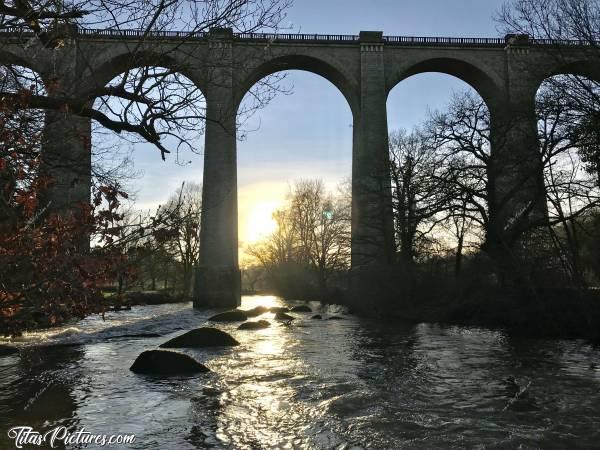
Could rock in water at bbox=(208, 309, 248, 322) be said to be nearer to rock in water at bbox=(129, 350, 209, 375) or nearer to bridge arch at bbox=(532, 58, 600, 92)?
rock in water at bbox=(129, 350, 209, 375)

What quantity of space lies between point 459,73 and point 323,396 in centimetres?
3041

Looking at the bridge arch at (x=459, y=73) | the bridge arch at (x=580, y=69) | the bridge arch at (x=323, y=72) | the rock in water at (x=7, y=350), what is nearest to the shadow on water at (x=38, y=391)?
the rock in water at (x=7, y=350)

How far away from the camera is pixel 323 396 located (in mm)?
7766

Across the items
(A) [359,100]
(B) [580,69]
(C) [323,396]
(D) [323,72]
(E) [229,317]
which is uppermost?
(D) [323,72]

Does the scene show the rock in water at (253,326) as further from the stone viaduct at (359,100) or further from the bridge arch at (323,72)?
the bridge arch at (323,72)

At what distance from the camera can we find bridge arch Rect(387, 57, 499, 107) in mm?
31750

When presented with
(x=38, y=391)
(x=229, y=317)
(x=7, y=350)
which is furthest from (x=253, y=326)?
(x=38, y=391)

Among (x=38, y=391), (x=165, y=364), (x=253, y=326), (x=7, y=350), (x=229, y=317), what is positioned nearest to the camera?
(x=38, y=391)

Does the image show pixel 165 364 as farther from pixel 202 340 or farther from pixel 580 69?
pixel 580 69

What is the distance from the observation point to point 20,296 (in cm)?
358

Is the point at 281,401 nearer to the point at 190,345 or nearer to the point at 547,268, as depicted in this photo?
the point at 190,345

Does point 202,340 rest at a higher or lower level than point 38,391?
higher

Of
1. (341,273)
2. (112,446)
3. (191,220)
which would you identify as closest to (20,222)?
(191,220)

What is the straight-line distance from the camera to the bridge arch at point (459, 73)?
3175 centimetres
